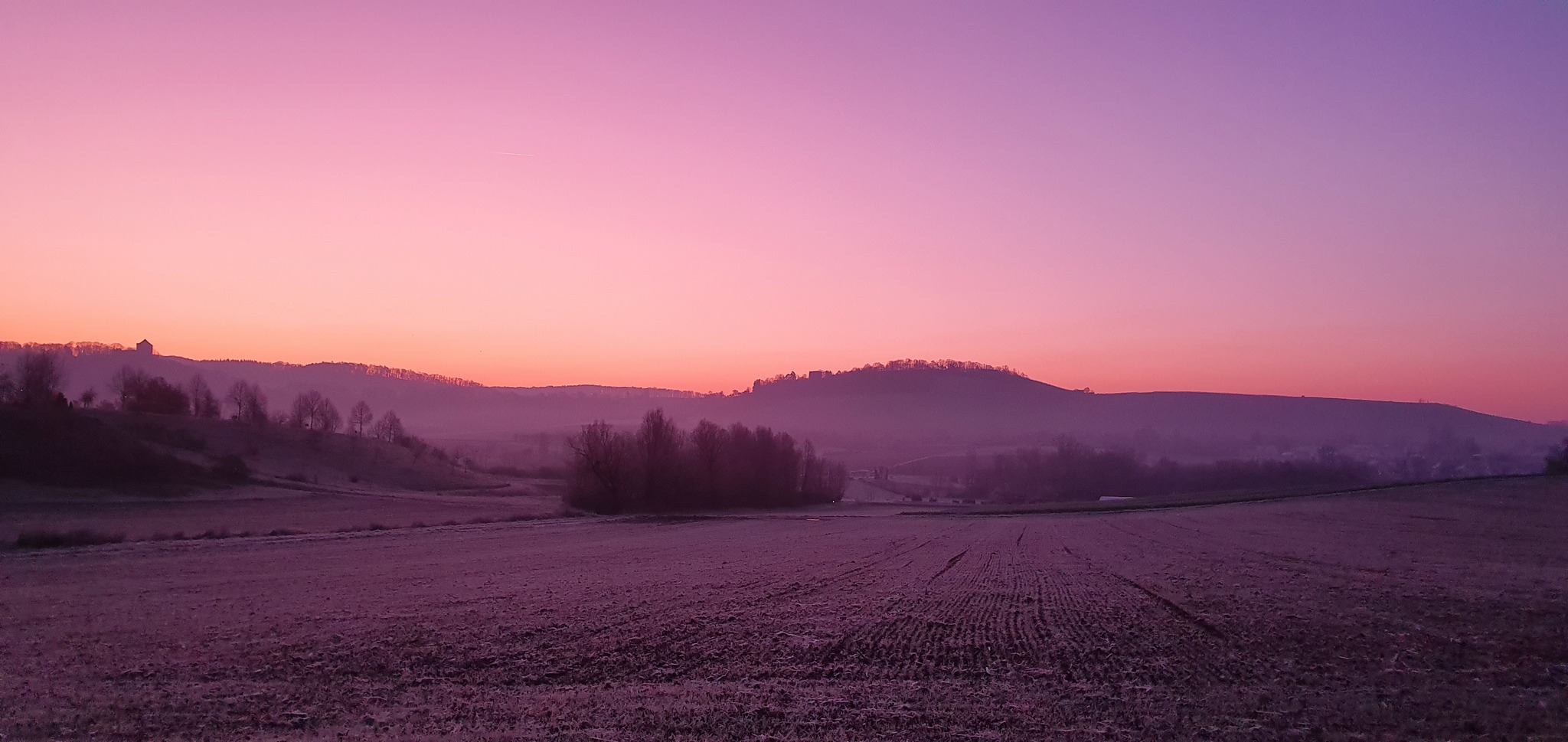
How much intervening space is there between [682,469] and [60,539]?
1770 inches

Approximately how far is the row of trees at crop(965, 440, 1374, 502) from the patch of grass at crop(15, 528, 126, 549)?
88.7 meters

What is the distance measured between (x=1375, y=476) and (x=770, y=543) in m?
112

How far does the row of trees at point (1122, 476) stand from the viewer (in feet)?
344

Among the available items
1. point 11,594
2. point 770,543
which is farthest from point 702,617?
point 770,543

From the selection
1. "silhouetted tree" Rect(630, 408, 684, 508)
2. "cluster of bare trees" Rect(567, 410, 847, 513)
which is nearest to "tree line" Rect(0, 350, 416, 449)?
"cluster of bare trees" Rect(567, 410, 847, 513)

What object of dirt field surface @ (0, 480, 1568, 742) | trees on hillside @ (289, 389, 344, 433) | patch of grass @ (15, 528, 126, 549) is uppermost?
trees on hillside @ (289, 389, 344, 433)

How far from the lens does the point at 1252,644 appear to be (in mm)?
13641

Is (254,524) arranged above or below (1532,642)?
below

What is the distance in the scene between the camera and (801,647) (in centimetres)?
1389

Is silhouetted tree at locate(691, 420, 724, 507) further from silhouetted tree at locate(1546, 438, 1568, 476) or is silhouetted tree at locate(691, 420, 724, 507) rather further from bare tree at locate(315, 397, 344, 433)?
silhouetted tree at locate(1546, 438, 1568, 476)

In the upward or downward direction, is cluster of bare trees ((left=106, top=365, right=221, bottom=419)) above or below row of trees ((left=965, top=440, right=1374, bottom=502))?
above

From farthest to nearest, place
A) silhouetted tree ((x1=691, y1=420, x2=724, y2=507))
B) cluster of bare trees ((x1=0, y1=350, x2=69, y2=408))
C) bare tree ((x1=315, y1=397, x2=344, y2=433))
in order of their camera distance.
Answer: bare tree ((x1=315, y1=397, x2=344, y2=433))
silhouetted tree ((x1=691, y1=420, x2=724, y2=507))
cluster of bare trees ((x1=0, y1=350, x2=69, y2=408))

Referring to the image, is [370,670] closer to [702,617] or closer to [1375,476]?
[702,617]

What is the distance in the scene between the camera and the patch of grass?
106ft
